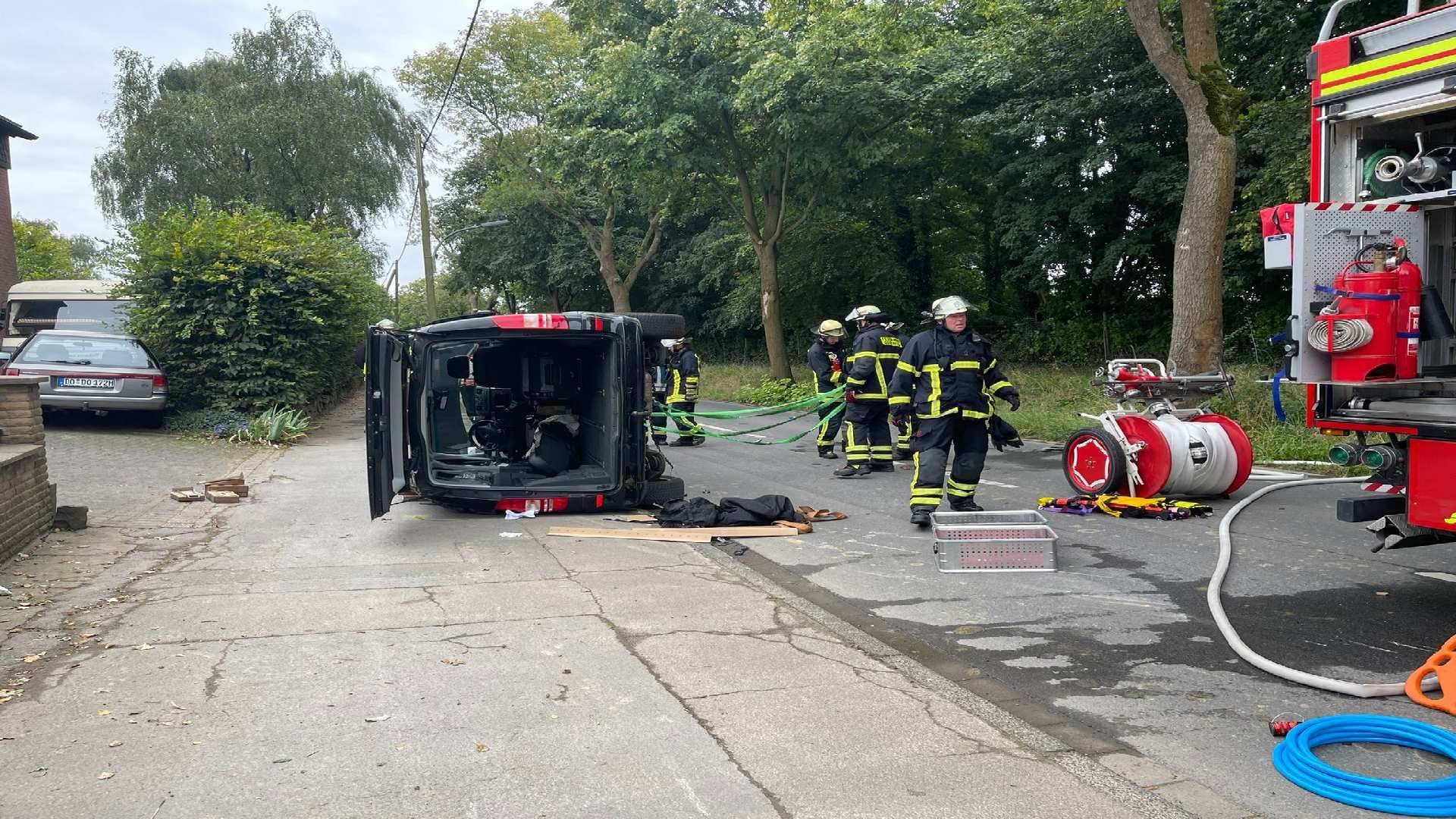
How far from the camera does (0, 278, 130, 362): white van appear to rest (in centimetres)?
1950

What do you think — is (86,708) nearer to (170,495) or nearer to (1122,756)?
(1122,756)

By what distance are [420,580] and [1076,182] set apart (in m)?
19.8

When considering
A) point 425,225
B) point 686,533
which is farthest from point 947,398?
point 425,225

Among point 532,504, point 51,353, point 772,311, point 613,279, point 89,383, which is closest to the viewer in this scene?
point 532,504

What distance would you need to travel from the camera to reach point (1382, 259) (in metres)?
5.61

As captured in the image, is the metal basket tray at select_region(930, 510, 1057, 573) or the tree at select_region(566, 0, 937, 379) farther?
the tree at select_region(566, 0, 937, 379)

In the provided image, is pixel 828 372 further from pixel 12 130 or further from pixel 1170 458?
pixel 12 130

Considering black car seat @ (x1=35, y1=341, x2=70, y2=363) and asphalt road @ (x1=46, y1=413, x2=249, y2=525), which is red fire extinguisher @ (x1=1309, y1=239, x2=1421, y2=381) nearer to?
asphalt road @ (x1=46, y1=413, x2=249, y2=525)

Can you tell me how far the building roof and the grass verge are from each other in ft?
71.0

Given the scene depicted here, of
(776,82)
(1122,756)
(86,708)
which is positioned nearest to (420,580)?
(86,708)

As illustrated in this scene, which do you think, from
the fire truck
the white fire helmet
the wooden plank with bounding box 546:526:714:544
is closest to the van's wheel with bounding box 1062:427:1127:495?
the white fire helmet

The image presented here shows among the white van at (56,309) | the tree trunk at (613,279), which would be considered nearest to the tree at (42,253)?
the tree trunk at (613,279)

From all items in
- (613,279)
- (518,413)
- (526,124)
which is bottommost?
(518,413)

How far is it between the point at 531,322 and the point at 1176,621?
531 cm
